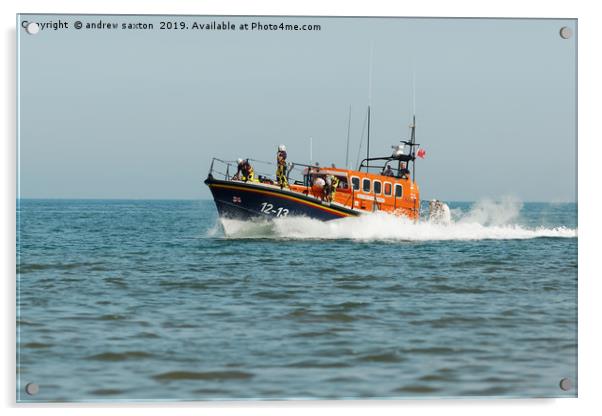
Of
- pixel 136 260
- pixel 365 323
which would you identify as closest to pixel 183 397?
pixel 365 323

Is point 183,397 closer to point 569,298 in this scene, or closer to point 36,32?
point 36,32

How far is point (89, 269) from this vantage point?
589 inches

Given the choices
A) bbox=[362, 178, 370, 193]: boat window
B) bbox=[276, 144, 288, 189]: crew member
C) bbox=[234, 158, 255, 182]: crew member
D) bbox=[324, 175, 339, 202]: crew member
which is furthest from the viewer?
bbox=[362, 178, 370, 193]: boat window

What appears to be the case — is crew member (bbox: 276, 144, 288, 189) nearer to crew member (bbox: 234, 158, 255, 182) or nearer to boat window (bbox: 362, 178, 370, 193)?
crew member (bbox: 234, 158, 255, 182)

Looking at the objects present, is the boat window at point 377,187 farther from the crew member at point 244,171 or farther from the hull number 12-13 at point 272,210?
the crew member at point 244,171

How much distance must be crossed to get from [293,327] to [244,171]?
38.2ft

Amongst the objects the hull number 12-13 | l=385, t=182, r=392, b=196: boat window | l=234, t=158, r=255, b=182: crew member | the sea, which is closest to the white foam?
the hull number 12-13

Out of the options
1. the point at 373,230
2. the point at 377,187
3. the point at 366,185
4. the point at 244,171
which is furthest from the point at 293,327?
the point at 377,187

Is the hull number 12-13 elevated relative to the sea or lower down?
elevated

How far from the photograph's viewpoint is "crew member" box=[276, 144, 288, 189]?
20.6 meters

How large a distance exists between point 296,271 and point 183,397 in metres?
7.09

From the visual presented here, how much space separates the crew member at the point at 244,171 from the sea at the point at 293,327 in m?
4.66

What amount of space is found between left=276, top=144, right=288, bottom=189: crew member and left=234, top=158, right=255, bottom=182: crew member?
0.69 meters

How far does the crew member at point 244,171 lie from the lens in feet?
69.0
